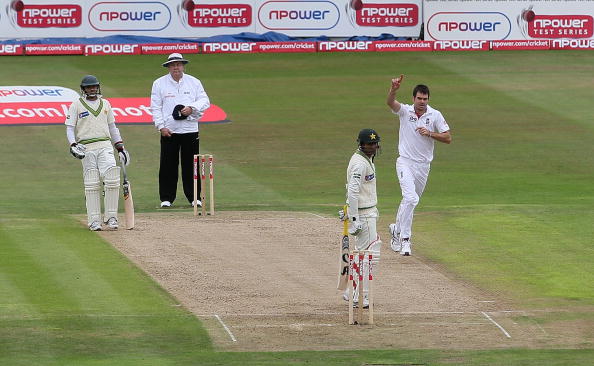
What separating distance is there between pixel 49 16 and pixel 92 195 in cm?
1775

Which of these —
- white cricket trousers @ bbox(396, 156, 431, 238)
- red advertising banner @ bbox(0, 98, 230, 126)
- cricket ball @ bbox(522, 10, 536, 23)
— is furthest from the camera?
cricket ball @ bbox(522, 10, 536, 23)

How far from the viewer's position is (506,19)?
35219 mm

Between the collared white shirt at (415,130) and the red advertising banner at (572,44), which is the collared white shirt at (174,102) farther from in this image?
the red advertising banner at (572,44)

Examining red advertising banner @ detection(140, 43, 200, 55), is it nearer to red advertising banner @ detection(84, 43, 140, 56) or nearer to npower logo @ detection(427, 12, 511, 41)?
red advertising banner @ detection(84, 43, 140, 56)

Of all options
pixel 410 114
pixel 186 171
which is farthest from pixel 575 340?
pixel 186 171

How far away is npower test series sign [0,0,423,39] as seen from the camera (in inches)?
1339

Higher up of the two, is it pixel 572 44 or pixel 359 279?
pixel 572 44

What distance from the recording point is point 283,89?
31.3 metres

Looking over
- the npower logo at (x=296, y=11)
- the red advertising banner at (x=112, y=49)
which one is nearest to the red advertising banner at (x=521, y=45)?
the npower logo at (x=296, y=11)

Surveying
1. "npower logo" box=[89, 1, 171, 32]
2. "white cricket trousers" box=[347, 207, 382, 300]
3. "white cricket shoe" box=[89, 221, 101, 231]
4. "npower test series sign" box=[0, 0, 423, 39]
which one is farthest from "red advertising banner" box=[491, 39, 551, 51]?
"white cricket trousers" box=[347, 207, 382, 300]

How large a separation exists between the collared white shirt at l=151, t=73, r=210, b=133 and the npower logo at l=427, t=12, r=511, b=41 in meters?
16.4

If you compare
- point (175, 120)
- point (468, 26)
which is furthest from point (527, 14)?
point (175, 120)

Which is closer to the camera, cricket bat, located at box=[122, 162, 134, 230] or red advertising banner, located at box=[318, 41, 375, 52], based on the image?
cricket bat, located at box=[122, 162, 134, 230]

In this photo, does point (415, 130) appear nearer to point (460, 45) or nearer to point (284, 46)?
point (284, 46)
